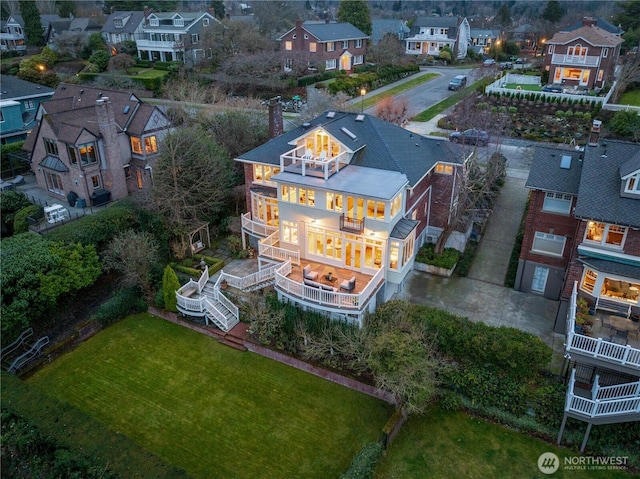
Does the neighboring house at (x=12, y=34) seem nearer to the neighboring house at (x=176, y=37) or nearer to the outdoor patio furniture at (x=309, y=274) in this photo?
the neighboring house at (x=176, y=37)

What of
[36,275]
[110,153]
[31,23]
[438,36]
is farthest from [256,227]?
[31,23]

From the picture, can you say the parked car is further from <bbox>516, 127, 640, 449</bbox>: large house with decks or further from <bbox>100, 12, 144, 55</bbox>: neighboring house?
<bbox>100, 12, 144, 55</bbox>: neighboring house

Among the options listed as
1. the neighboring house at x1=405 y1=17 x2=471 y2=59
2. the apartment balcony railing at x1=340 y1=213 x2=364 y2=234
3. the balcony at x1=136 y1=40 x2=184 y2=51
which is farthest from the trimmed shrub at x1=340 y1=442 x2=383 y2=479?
the neighboring house at x1=405 y1=17 x2=471 y2=59

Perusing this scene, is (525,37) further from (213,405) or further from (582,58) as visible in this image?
(213,405)

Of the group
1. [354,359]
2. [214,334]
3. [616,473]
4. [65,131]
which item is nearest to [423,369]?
[354,359]

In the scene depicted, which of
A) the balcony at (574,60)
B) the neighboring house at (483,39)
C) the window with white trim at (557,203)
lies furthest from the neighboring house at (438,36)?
the window with white trim at (557,203)

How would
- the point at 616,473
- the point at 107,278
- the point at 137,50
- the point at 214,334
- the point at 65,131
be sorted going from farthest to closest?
the point at 137,50, the point at 65,131, the point at 107,278, the point at 214,334, the point at 616,473

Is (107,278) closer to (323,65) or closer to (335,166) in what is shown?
(335,166)
